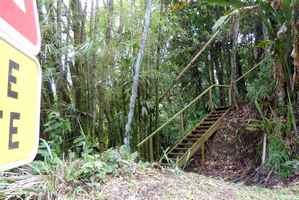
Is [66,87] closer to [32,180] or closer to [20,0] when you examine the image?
[32,180]

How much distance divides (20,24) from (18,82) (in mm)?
105

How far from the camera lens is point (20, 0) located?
2.31 ft

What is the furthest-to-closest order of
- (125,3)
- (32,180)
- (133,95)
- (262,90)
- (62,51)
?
1. (262,90)
2. (125,3)
3. (133,95)
4. (62,51)
5. (32,180)

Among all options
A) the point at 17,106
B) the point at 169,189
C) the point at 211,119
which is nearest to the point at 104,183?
the point at 169,189

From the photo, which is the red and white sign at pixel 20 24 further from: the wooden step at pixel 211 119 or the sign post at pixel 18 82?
the wooden step at pixel 211 119

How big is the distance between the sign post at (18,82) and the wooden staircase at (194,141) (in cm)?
611

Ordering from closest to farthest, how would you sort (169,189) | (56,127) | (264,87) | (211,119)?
1. (169,189)
2. (56,127)
3. (264,87)
4. (211,119)

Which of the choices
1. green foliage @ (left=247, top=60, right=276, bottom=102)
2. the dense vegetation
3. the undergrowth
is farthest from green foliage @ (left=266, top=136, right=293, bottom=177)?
the undergrowth

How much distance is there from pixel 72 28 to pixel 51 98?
3.36ft

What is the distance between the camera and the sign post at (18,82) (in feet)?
2.00

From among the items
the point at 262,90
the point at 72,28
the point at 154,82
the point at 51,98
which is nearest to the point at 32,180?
the point at 51,98

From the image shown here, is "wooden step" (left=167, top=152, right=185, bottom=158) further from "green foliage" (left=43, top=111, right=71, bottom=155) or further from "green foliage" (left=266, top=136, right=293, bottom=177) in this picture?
"green foliage" (left=43, top=111, right=71, bottom=155)

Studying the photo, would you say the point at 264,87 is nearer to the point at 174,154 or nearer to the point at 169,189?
the point at 174,154

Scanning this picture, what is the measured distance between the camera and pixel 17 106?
25.9 inches
